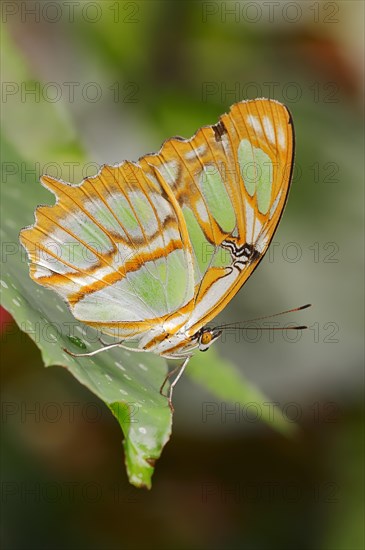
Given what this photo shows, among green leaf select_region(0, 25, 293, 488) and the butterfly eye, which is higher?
green leaf select_region(0, 25, 293, 488)

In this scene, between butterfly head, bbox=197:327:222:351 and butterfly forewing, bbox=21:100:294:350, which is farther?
butterfly head, bbox=197:327:222:351

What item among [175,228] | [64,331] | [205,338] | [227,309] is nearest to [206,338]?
[205,338]

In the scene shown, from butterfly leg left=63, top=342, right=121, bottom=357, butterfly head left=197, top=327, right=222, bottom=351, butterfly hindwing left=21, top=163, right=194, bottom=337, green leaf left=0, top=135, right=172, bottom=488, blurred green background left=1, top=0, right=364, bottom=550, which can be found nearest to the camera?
green leaf left=0, top=135, right=172, bottom=488

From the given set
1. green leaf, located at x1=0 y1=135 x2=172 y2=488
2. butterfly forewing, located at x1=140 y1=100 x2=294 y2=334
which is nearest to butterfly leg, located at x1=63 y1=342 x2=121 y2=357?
green leaf, located at x1=0 y1=135 x2=172 y2=488

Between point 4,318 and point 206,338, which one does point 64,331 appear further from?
point 206,338

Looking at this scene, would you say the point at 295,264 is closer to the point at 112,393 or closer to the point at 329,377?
the point at 329,377

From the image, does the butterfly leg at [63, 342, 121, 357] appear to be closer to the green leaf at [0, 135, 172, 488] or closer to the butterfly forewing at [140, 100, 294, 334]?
the green leaf at [0, 135, 172, 488]
